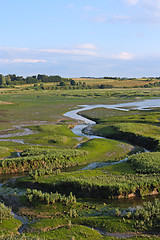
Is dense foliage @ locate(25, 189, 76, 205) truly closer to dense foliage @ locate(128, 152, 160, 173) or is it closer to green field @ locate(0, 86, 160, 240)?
green field @ locate(0, 86, 160, 240)

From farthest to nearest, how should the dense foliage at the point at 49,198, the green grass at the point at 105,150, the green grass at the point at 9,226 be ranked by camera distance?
the green grass at the point at 105,150, the dense foliage at the point at 49,198, the green grass at the point at 9,226

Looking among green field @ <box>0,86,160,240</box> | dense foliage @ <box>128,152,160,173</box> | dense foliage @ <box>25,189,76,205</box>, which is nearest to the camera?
green field @ <box>0,86,160,240</box>

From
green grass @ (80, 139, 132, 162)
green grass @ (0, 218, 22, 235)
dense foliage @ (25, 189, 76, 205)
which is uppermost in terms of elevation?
green grass @ (80, 139, 132, 162)

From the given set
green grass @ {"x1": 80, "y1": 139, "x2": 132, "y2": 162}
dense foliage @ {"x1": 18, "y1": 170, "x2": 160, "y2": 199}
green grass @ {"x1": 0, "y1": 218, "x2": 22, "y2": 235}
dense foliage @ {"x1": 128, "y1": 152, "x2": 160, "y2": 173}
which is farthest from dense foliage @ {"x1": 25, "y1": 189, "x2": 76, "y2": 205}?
green grass @ {"x1": 80, "y1": 139, "x2": 132, "y2": 162}

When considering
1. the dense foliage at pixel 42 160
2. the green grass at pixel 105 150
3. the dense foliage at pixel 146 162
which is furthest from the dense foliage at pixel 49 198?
the green grass at pixel 105 150

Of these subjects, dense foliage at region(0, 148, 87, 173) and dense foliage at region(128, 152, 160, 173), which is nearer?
dense foliage at region(128, 152, 160, 173)

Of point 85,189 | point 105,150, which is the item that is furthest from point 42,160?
point 105,150

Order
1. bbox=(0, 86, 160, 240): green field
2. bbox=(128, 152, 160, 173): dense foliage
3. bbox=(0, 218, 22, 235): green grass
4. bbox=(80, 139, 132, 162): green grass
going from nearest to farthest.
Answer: bbox=(0, 218, 22, 235): green grass, bbox=(0, 86, 160, 240): green field, bbox=(128, 152, 160, 173): dense foliage, bbox=(80, 139, 132, 162): green grass

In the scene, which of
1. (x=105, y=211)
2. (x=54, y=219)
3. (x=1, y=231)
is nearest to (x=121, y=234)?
(x=105, y=211)

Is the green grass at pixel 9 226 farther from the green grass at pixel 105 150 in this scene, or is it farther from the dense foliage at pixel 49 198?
the green grass at pixel 105 150

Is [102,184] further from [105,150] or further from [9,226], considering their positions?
[105,150]

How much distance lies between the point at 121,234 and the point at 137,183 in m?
7.65

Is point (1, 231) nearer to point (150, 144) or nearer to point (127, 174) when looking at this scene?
point (127, 174)

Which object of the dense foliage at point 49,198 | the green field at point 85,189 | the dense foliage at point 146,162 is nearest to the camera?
the green field at point 85,189
